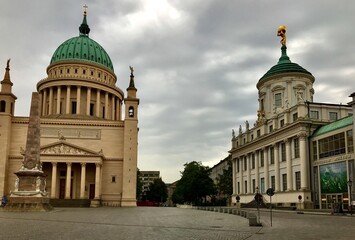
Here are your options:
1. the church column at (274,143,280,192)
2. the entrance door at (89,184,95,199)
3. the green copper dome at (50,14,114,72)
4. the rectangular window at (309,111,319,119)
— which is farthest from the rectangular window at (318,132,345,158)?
the green copper dome at (50,14,114,72)

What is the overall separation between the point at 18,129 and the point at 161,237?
6627 centimetres

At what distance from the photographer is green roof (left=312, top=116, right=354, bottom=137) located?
49275 mm

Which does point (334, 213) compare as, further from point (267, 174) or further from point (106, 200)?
point (106, 200)

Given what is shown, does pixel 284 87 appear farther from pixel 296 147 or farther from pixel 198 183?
pixel 198 183

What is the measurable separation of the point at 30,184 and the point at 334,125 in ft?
123

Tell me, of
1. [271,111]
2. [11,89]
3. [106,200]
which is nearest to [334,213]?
[271,111]

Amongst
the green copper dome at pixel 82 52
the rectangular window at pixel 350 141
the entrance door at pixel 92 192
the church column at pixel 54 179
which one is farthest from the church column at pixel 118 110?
the rectangular window at pixel 350 141

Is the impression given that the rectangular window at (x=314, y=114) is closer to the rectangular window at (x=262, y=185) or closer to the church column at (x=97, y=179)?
the rectangular window at (x=262, y=185)

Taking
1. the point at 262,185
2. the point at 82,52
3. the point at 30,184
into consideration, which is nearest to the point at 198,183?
the point at 262,185

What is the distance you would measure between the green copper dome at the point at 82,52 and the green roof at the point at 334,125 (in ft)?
190

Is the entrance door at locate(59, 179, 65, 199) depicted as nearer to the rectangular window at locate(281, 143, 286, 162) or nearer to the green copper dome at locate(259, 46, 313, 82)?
the rectangular window at locate(281, 143, 286, 162)

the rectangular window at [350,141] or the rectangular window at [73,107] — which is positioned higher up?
the rectangular window at [73,107]

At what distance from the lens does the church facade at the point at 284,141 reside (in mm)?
56594

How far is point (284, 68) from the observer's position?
71.0 metres
